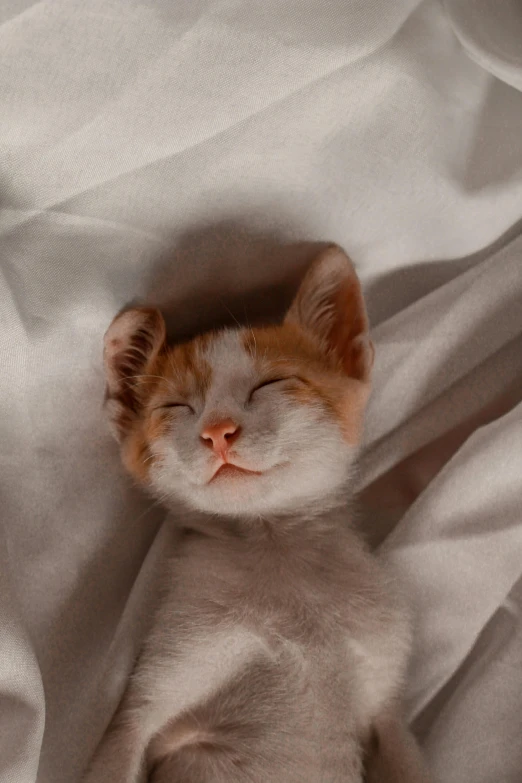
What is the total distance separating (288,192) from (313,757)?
813mm

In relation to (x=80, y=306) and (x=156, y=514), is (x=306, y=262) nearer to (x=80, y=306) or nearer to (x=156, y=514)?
(x=80, y=306)

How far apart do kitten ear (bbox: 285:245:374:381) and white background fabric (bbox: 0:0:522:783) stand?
73 millimetres

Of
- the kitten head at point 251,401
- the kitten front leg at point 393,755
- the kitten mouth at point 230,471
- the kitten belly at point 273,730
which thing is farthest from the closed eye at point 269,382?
the kitten front leg at point 393,755

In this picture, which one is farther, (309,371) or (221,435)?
(309,371)

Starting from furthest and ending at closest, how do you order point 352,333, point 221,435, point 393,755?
1. point 352,333
2. point 393,755
3. point 221,435

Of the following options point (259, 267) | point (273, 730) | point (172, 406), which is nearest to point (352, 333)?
point (259, 267)

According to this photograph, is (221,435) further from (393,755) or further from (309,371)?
(393,755)

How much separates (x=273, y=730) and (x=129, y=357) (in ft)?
1.91

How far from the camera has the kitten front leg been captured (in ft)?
3.72

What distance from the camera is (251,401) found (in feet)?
3.68

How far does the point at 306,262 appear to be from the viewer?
1.28 m

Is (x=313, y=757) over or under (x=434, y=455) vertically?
under

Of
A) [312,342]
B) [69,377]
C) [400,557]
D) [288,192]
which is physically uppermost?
[288,192]


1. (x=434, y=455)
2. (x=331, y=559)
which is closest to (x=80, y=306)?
(x=331, y=559)
